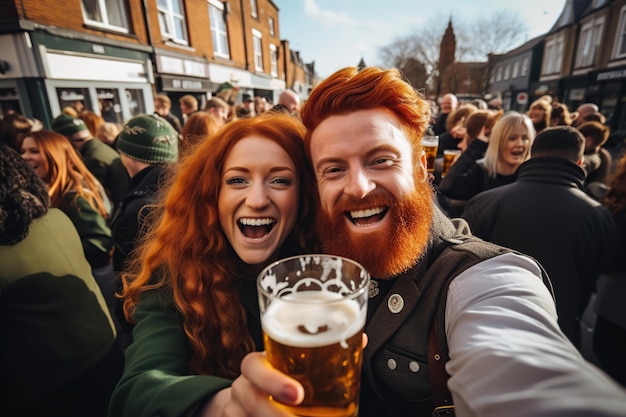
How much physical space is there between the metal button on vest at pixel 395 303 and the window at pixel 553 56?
104 ft

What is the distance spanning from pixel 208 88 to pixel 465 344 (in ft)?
53.7

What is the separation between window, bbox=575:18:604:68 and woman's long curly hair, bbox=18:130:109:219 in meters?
27.0

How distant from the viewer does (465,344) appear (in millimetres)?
836

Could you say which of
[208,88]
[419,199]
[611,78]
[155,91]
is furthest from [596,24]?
[419,199]

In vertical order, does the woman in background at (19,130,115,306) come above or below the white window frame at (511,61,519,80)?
below

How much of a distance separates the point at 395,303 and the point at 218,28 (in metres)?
18.4

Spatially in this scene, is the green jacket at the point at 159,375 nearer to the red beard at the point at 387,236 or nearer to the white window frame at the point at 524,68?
the red beard at the point at 387,236

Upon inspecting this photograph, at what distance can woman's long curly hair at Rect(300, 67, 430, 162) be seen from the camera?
141cm

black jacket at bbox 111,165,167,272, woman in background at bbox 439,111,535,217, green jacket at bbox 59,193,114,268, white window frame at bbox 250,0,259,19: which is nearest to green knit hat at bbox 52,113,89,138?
green jacket at bbox 59,193,114,268

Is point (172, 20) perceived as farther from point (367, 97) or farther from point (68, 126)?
point (367, 97)

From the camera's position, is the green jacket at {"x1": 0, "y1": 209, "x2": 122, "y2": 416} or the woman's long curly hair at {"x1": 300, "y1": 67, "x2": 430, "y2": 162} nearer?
the woman's long curly hair at {"x1": 300, "y1": 67, "x2": 430, "y2": 162}

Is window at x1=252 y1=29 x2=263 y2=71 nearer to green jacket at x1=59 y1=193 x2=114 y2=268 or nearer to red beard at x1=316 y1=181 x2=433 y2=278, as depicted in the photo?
green jacket at x1=59 y1=193 x2=114 y2=268

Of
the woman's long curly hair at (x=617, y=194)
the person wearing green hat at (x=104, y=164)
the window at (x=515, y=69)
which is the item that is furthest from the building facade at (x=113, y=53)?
the window at (x=515, y=69)

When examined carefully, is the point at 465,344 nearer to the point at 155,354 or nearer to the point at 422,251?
the point at 422,251
